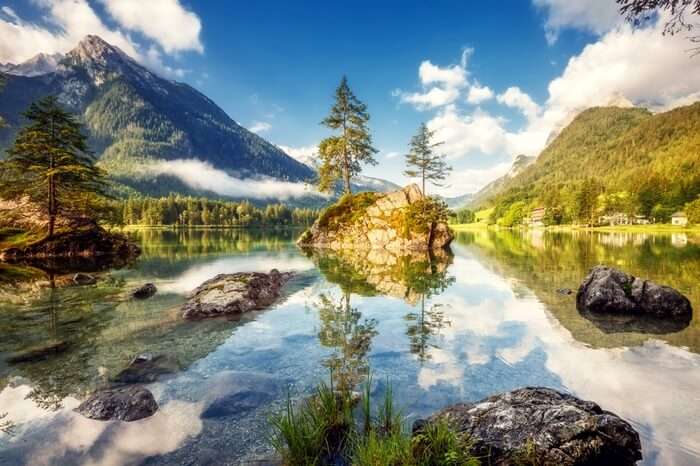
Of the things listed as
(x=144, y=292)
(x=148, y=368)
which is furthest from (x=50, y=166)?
(x=148, y=368)

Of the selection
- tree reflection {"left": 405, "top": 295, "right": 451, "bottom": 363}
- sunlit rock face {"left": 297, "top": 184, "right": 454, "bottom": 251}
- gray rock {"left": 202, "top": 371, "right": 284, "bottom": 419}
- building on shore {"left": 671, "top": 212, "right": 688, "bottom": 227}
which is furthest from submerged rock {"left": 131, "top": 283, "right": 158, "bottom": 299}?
building on shore {"left": 671, "top": 212, "right": 688, "bottom": 227}

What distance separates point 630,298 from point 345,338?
537 inches

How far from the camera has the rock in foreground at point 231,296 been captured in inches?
614

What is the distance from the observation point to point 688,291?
62.0 ft

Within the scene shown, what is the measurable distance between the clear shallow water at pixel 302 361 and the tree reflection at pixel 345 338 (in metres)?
0.08

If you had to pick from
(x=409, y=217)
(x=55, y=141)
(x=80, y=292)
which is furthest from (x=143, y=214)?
(x=80, y=292)

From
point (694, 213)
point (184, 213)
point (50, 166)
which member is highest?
point (184, 213)

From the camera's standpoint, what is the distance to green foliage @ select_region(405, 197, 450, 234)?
5019 cm

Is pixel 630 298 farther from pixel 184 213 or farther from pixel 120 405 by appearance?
pixel 184 213

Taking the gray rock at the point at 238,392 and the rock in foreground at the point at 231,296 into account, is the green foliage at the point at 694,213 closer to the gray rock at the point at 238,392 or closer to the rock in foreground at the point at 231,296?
the rock in foreground at the point at 231,296

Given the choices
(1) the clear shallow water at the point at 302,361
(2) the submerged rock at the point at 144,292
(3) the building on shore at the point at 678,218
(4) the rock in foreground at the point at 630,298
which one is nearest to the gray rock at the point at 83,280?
(1) the clear shallow water at the point at 302,361

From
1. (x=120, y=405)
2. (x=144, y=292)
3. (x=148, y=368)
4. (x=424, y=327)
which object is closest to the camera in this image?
(x=120, y=405)

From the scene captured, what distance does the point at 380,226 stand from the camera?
53.2 meters

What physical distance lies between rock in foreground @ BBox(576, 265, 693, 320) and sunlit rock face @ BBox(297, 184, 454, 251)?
32981 millimetres
